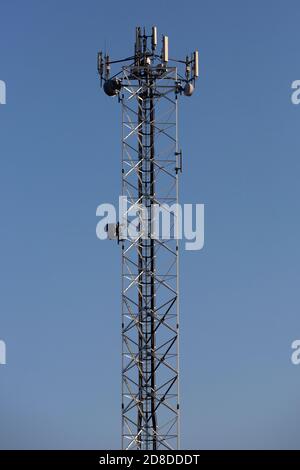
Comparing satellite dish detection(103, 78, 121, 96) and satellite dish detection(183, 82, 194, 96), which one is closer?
satellite dish detection(103, 78, 121, 96)

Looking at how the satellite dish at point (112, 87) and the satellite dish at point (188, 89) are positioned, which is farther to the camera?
the satellite dish at point (188, 89)

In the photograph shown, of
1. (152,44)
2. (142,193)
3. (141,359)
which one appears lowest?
A: (141,359)

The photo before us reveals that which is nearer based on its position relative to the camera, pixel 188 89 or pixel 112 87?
pixel 112 87

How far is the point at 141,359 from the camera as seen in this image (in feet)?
410

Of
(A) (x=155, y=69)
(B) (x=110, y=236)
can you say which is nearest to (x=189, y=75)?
(A) (x=155, y=69)
